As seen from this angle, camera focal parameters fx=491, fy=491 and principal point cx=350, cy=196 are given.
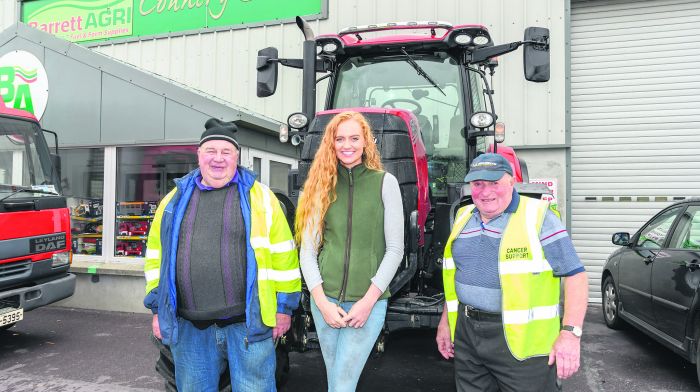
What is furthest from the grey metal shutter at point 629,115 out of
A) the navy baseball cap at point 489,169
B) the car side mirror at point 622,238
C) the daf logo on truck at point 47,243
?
the daf logo on truck at point 47,243

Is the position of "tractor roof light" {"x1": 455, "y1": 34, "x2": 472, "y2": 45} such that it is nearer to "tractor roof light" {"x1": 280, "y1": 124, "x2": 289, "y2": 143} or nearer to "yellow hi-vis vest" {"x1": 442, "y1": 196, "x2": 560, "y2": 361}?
"tractor roof light" {"x1": 280, "y1": 124, "x2": 289, "y2": 143}

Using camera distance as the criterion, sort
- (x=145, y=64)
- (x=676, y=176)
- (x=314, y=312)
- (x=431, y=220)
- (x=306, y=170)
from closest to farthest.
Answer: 1. (x=314, y=312)
2. (x=306, y=170)
3. (x=431, y=220)
4. (x=676, y=176)
5. (x=145, y=64)

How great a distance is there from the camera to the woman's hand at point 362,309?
228 centimetres

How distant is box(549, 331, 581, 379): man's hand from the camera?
209 centimetres

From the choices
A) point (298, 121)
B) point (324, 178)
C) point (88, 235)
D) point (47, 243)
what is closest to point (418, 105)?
point (298, 121)

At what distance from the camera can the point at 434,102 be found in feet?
13.6

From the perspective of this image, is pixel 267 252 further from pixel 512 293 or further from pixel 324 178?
pixel 512 293

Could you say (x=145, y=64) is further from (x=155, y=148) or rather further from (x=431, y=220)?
(x=431, y=220)

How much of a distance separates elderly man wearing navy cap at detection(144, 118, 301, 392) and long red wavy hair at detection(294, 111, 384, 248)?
0.19 metres

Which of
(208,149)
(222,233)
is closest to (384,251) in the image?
(222,233)

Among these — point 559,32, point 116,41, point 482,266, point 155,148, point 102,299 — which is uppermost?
point 116,41

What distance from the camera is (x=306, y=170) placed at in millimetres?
3455

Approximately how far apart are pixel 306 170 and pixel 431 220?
101 cm

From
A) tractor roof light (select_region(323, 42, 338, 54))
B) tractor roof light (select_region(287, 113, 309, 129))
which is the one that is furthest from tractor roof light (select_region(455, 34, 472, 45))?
Answer: tractor roof light (select_region(287, 113, 309, 129))
